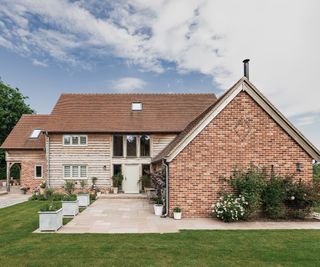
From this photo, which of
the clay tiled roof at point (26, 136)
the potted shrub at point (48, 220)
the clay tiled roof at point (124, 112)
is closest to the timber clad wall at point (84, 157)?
the clay tiled roof at point (124, 112)

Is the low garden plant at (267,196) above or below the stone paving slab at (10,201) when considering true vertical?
above

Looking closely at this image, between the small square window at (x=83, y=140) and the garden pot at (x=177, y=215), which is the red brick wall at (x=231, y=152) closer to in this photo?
the garden pot at (x=177, y=215)

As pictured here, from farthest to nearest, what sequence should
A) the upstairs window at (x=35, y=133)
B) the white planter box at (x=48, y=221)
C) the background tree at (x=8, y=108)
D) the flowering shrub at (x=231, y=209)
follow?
the background tree at (x=8, y=108) < the upstairs window at (x=35, y=133) < the flowering shrub at (x=231, y=209) < the white planter box at (x=48, y=221)

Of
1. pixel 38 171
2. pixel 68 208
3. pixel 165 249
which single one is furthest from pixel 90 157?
pixel 165 249

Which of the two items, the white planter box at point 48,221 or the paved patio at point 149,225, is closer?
the white planter box at point 48,221

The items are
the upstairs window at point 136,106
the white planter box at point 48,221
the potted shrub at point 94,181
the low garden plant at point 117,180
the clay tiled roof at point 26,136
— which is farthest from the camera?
the upstairs window at point 136,106

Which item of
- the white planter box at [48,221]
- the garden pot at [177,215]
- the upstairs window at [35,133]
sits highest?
the upstairs window at [35,133]

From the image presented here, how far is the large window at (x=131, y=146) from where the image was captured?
22.7 metres

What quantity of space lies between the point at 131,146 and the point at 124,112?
10.7ft

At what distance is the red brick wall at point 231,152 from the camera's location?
38.5ft

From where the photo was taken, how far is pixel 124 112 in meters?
24.0

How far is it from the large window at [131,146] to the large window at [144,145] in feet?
1.67

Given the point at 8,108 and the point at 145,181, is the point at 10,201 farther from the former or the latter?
the point at 8,108

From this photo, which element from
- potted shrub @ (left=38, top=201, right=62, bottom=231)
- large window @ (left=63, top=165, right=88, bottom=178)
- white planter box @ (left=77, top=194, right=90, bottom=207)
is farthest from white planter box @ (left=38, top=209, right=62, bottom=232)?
large window @ (left=63, top=165, right=88, bottom=178)
